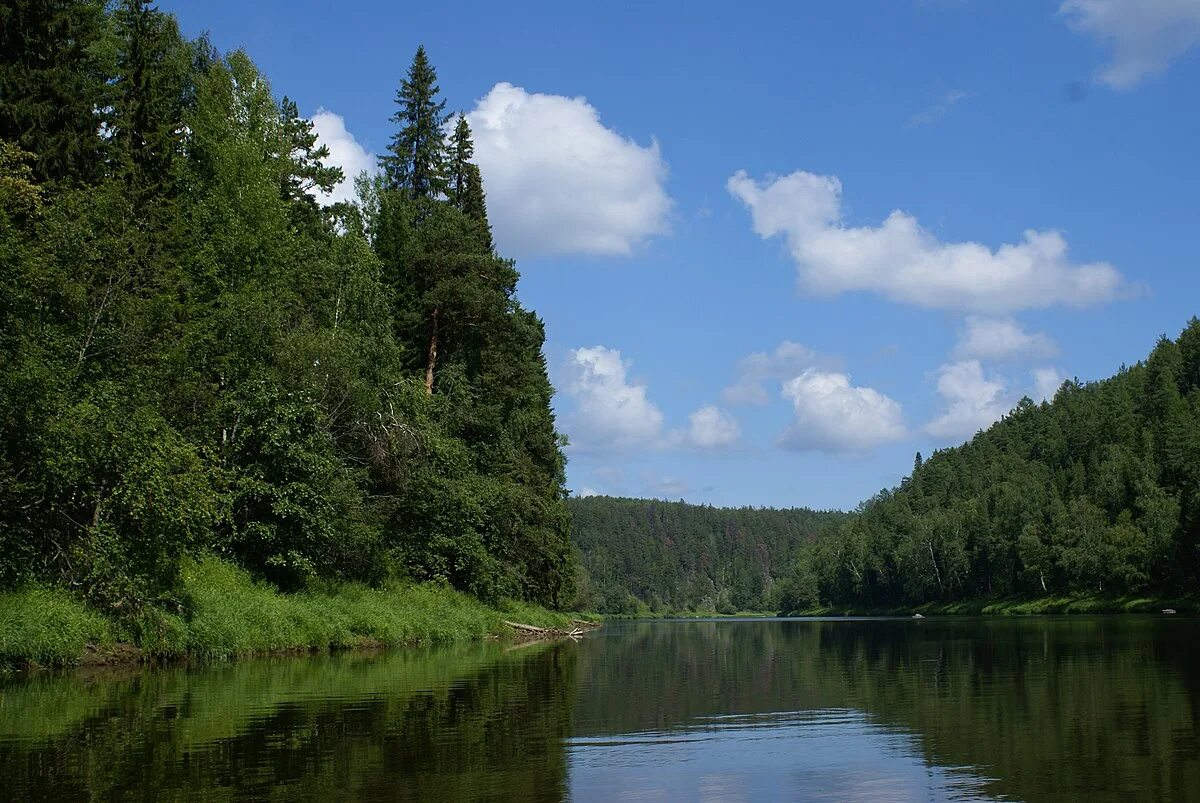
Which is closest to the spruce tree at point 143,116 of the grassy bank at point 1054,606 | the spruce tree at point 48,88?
the spruce tree at point 48,88

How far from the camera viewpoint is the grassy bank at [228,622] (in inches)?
981

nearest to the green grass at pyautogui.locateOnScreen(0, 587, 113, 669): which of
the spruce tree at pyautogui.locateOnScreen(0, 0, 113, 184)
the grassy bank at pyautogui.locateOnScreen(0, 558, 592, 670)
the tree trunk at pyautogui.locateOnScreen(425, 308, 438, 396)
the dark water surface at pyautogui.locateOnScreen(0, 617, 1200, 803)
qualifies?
the grassy bank at pyautogui.locateOnScreen(0, 558, 592, 670)

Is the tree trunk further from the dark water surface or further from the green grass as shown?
the green grass

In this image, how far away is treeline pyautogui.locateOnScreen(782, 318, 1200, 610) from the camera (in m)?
111

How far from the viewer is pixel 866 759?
44.1 feet

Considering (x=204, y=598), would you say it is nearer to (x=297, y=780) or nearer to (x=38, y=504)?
(x=38, y=504)

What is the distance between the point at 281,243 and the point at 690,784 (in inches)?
1497

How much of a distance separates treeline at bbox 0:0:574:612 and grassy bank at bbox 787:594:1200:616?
62732mm

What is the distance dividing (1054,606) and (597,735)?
371ft

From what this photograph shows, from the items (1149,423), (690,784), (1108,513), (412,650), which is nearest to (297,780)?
(690,784)

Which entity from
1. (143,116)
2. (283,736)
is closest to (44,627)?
(283,736)

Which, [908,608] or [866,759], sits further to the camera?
[908,608]

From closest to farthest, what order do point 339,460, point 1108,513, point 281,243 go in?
point 339,460 → point 281,243 → point 1108,513

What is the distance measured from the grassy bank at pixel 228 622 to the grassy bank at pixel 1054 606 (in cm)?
7390
